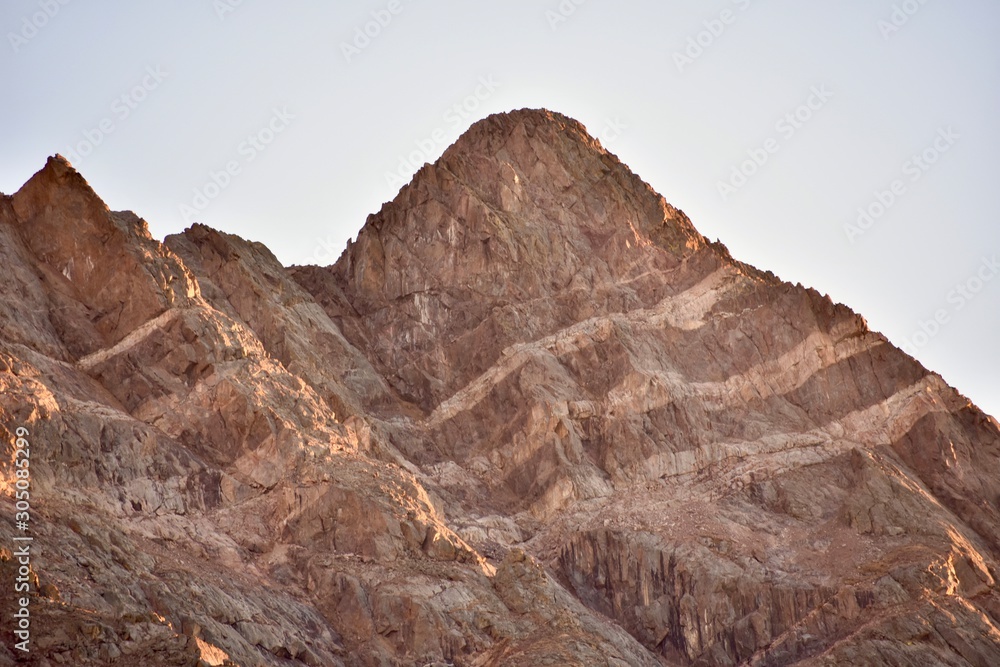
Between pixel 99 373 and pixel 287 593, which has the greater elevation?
pixel 99 373

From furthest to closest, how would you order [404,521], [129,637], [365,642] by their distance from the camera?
[404,521] < [365,642] < [129,637]

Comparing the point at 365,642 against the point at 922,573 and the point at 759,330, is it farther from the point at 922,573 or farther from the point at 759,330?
the point at 759,330

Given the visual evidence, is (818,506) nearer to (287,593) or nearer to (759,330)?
(759,330)

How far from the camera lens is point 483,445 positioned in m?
86.4

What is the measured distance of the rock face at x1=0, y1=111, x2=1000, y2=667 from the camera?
66625 millimetres

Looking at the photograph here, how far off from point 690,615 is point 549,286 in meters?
26.0

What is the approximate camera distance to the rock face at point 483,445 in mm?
66625

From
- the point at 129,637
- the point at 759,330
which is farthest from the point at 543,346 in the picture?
the point at 129,637

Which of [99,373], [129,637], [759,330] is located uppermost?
[759,330]

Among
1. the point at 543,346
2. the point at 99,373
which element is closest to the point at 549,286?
the point at 543,346

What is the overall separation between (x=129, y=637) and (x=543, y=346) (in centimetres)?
4267

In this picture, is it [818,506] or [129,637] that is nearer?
[129,637]

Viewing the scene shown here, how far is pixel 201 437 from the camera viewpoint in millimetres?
75500

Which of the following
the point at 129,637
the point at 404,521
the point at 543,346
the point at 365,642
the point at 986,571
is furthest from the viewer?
the point at 543,346
